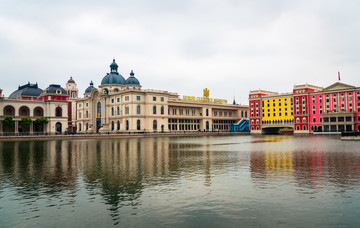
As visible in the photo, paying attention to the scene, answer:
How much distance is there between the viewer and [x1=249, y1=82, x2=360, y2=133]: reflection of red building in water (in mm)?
121438

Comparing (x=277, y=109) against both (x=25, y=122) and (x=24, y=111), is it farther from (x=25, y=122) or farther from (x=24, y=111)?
(x=24, y=111)

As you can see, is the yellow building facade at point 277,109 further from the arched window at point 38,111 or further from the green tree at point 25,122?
the green tree at point 25,122

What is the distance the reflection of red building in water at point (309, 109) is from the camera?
12144cm

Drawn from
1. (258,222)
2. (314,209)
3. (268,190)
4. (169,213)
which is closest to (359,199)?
(314,209)

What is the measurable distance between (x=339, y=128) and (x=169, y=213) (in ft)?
413

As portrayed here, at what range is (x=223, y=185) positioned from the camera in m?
19.0

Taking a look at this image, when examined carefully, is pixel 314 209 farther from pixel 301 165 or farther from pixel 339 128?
pixel 339 128

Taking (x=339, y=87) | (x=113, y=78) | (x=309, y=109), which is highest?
(x=113, y=78)

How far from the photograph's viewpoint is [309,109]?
133125 millimetres

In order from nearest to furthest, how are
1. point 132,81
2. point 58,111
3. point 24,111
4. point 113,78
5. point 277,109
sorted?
point 24,111 < point 58,111 < point 113,78 < point 132,81 < point 277,109

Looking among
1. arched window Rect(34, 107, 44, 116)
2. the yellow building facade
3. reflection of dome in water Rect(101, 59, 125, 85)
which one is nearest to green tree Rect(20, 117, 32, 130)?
arched window Rect(34, 107, 44, 116)

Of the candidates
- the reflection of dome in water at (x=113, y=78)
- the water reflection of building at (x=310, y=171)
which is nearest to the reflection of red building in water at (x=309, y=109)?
the reflection of dome in water at (x=113, y=78)

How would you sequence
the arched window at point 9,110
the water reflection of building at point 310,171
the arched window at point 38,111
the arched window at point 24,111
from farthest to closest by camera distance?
the arched window at point 38,111 → the arched window at point 24,111 → the arched window at point 9,110 → the water reflection of building at point 310,171

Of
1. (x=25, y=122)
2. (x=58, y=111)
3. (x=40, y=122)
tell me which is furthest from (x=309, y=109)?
(x=25, y=122)
